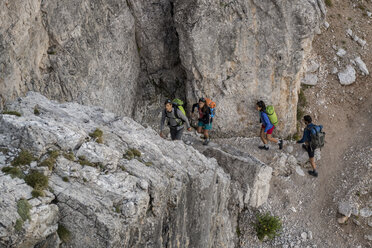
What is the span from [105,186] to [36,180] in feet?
5.35

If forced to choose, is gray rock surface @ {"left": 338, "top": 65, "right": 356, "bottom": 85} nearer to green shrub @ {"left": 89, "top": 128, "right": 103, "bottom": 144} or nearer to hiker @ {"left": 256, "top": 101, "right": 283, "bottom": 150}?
hiker @ {"left": 256, "top": 101, "right": 283, "bottom": 150}

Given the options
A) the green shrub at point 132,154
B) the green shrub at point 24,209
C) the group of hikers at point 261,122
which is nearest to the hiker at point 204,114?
the group of hikers at point 261,122

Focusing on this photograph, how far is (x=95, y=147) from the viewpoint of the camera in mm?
8969

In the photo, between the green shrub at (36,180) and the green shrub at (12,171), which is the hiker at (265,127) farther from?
the green shrub at (12,171)

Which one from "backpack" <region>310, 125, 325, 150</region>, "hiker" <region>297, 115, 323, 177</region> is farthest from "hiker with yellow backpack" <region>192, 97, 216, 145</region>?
"backpack" <region>310, 125, 325, 150</region>

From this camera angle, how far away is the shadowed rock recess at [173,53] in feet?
46.8

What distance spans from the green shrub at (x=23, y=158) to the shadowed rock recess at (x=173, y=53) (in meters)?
5.83

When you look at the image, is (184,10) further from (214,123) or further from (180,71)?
(214,123)

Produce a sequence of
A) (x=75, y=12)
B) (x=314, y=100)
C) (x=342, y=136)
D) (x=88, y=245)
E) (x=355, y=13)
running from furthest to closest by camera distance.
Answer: (x=355, y=13), (x=314, y=100), (x=342, y=136), (x=75, y=12), (x=88, y=245)

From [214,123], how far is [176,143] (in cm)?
702

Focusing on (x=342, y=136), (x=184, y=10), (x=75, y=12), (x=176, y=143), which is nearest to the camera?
(x=176, y=143)

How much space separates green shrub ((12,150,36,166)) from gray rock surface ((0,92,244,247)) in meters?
0.13

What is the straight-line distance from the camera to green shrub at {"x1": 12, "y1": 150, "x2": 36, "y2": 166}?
298 inches

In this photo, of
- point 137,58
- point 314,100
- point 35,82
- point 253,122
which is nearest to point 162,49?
point 137,58
